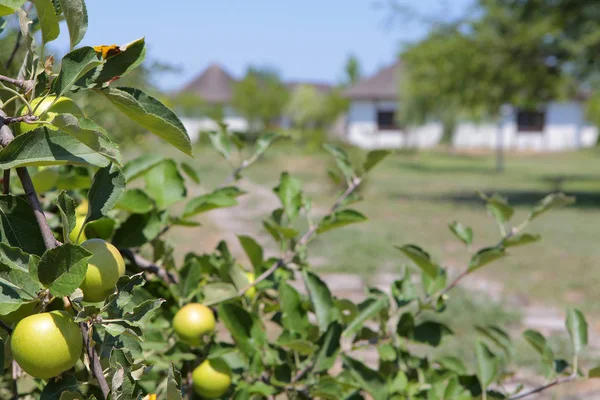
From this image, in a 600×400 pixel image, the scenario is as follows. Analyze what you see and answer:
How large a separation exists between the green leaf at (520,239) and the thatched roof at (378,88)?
3443 centimetres

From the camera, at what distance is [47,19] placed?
0.72 metres

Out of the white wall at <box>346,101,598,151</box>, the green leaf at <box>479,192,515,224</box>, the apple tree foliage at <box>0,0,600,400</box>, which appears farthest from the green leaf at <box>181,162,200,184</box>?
the white wall at <box>346,101,598,151</box>

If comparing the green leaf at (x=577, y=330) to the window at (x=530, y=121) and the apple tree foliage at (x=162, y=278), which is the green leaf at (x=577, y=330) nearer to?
the apple tree foliage at (x=162, y=278)

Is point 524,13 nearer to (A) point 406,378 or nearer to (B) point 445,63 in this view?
(B) point 445,63

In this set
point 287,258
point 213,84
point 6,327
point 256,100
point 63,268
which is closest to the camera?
point 63,268

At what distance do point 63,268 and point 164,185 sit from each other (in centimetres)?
67

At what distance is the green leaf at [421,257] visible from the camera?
1.29 meters

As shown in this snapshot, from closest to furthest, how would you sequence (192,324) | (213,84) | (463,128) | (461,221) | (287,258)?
(192,324)
(287,258)
(461,221)
(463,128)
(213,84)

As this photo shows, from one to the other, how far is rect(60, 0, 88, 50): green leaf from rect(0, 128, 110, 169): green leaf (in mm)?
102

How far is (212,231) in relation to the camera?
29.0 feet

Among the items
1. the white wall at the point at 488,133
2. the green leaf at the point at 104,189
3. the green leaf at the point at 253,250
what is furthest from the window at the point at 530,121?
the green leaf at the point at 104,189

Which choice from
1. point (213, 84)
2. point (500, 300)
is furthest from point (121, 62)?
point (213, 84)

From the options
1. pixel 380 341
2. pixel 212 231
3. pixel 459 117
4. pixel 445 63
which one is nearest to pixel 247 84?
pixel 459 117

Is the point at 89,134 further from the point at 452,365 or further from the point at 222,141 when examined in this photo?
the point at 452,365
